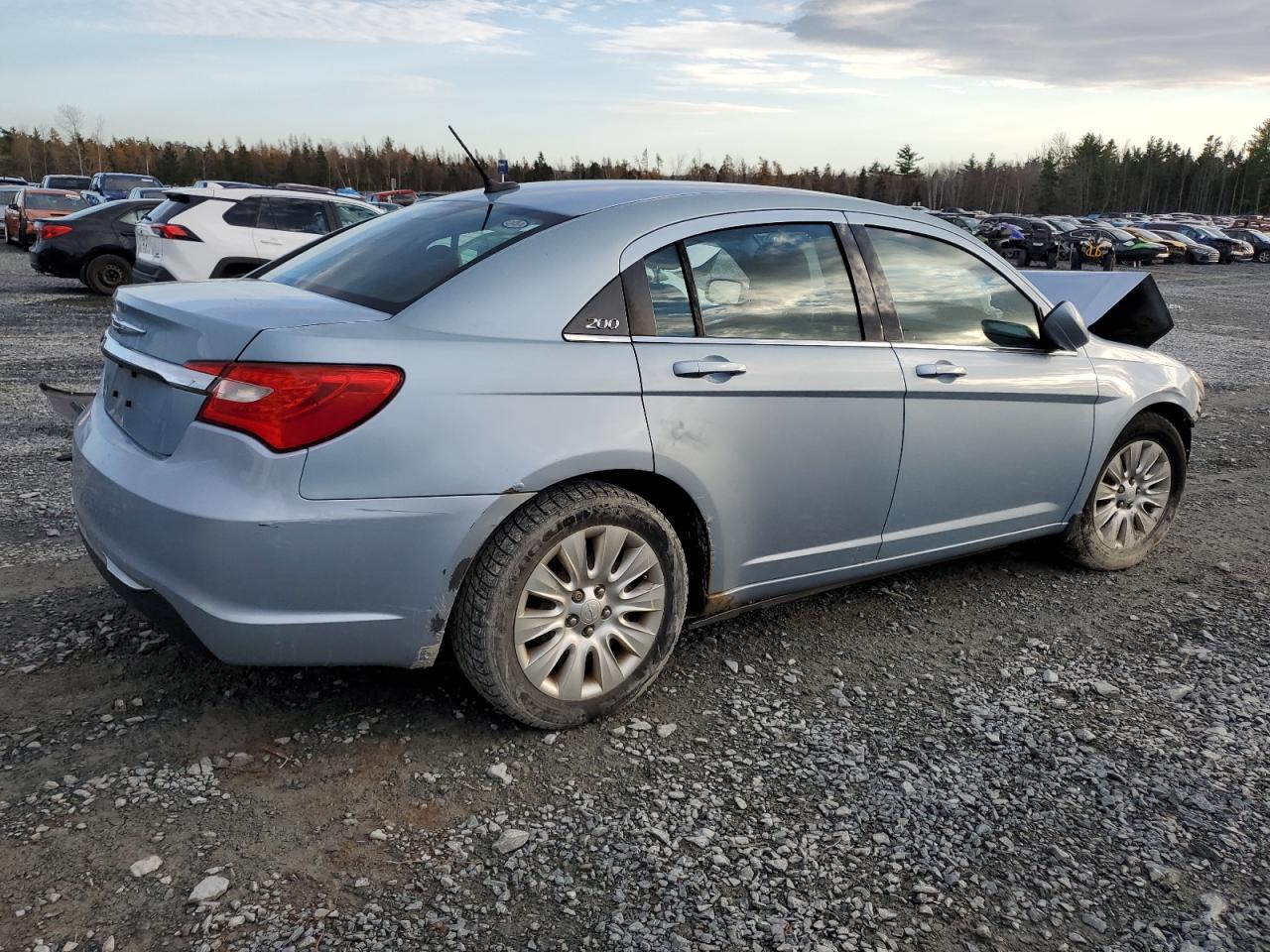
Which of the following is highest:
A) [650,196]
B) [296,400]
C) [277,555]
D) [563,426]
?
[650,196]

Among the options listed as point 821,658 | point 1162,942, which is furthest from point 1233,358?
point 1162,942

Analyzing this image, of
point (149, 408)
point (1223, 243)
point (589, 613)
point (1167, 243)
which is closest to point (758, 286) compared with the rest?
point (589, 613)

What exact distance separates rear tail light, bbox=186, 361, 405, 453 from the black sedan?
1382cm

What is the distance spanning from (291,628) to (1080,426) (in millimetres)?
3210

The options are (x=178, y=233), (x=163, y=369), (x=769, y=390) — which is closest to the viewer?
(x=163, y=369)

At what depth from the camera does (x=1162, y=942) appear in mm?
2328

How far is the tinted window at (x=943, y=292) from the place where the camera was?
3.73 metres

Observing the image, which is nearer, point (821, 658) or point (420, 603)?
point (420, 603)

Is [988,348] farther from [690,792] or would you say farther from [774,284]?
[690,792]

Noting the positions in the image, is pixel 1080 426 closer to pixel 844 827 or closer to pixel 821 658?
pixel 821 658

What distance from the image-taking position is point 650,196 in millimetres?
3367

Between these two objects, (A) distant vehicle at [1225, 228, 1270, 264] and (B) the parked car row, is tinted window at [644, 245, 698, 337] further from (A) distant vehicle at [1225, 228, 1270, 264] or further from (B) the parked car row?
(A) distant vehicle at [1225, 228, 1270, 264]

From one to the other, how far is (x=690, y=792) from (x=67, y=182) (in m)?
36.9

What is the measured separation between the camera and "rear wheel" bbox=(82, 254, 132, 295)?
1495 centimetres
